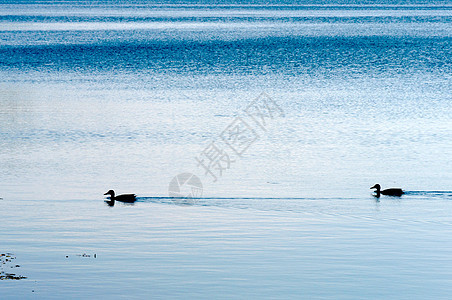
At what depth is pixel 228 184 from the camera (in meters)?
21.5

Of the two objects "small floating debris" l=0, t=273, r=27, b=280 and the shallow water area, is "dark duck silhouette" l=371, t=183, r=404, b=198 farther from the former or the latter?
"small floating debris" l=0, t=273, r=27, b=280

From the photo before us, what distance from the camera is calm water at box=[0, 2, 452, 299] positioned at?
13609 millimetres

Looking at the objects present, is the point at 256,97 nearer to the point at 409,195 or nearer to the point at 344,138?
the point at 344,138

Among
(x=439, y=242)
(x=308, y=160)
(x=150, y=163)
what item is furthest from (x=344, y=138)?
(x=439, y=242)

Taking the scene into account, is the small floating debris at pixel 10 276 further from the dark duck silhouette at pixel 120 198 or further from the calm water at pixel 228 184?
the dark duck silhouette at pixel 120 198

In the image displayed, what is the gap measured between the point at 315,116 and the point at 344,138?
4.62m

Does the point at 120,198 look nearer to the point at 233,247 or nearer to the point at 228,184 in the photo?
the point at 228,184

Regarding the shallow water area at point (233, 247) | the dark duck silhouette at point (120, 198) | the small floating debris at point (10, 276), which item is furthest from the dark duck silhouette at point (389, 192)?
the small floating debris at point (10, 276)

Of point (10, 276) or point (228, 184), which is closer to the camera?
point (10, 276)

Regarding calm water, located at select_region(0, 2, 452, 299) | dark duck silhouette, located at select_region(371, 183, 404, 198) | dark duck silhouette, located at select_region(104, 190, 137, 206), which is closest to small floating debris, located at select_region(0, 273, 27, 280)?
calm water, located at select_region(0, 2, 452, 299)

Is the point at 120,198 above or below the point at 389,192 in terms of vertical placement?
below

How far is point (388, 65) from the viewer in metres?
55.5

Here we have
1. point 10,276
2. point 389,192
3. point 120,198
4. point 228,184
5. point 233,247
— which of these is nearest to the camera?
point 10,276

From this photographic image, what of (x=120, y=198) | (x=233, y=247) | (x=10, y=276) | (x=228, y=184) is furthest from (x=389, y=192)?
(x=10, y=276)
